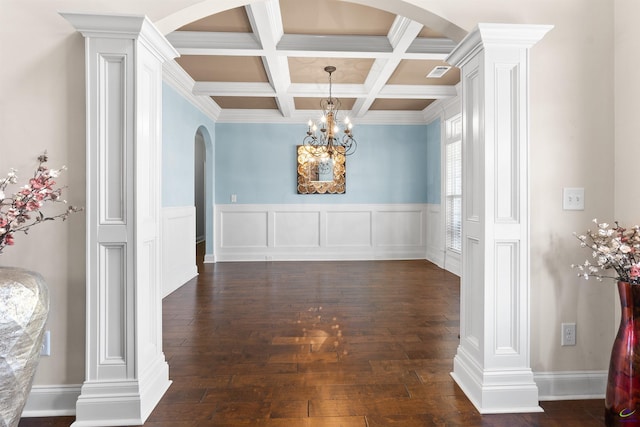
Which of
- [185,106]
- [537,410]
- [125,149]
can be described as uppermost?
[185,106]

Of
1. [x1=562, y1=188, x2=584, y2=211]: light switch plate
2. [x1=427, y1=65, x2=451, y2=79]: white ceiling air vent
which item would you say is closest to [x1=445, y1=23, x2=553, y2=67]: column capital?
[x1=562, y1=188, x2=584, y2=211]: light switch plate

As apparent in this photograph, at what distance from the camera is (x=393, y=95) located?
16.9ft

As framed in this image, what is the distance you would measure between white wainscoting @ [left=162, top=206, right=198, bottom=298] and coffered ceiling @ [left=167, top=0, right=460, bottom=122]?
1743mm

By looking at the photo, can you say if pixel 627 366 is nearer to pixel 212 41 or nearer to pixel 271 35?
pixel 271 35

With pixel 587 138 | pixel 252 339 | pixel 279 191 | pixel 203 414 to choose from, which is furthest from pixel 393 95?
pixel 203 414

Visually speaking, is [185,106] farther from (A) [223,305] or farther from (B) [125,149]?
(B) [125,149]

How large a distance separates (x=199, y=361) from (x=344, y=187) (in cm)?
458

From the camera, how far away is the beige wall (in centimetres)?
196

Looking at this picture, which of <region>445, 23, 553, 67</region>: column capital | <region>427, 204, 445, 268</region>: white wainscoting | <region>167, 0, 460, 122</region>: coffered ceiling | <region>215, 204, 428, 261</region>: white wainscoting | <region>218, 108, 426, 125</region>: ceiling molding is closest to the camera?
<region>445, 23, 553, 67</region>: column capital

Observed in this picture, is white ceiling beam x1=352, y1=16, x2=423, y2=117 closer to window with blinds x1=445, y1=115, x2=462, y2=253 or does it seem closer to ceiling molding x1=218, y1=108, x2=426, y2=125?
ceiling molding x1=218, y1=108, x2=426, y2=125

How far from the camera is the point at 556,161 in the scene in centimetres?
208

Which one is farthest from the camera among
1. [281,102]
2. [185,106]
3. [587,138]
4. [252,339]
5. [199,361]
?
[281,102]

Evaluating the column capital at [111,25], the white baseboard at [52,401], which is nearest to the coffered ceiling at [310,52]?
the column capital at [111,25]

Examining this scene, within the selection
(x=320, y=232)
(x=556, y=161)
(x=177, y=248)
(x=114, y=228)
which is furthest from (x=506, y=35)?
(x=320, y=232)
